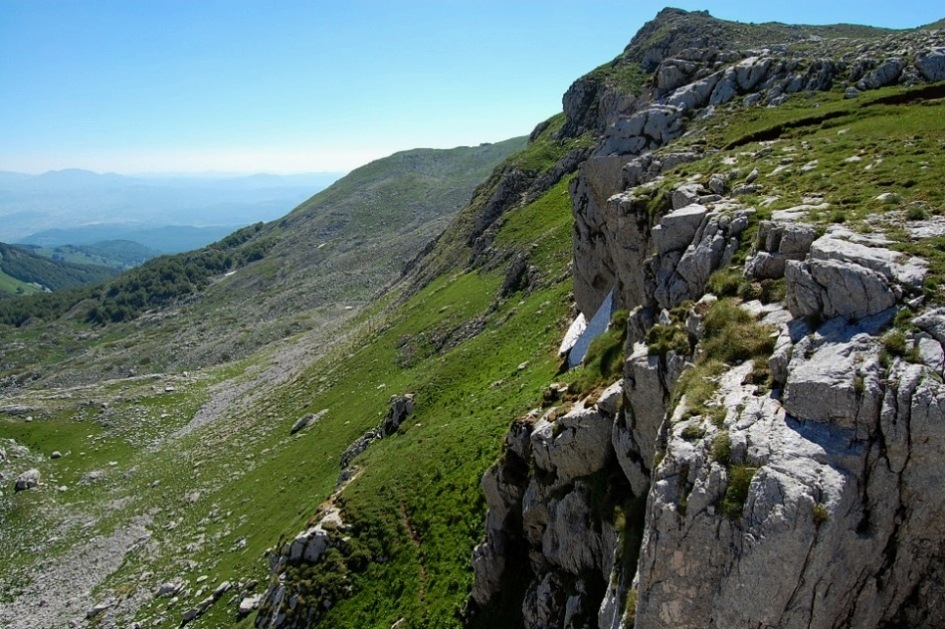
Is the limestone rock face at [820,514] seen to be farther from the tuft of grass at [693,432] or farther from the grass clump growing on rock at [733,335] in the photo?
the grass clump growing on rock at [733,335]

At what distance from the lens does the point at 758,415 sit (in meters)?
14.0

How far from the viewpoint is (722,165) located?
3114cm

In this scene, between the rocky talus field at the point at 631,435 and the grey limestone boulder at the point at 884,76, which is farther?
the grey limestone boulder at the point at 884,76

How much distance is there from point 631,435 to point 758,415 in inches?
243

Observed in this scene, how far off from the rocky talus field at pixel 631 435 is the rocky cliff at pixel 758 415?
0.25ft

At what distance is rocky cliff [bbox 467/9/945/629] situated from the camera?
486 inches

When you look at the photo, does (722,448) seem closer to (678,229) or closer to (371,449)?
(678,229)

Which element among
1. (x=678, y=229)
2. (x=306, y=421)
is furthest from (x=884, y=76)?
(x=306, y=421)

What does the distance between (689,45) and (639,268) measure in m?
104

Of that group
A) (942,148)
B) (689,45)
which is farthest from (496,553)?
(689,45)

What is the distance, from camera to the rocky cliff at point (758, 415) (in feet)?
40.5

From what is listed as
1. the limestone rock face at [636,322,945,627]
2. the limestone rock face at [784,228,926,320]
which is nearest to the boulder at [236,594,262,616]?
the limestone rock face at [636,322,945,627]

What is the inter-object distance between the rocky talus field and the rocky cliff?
75mm

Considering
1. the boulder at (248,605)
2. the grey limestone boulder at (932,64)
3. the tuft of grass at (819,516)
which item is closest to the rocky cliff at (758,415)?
the tuft of grass at (819,516)
